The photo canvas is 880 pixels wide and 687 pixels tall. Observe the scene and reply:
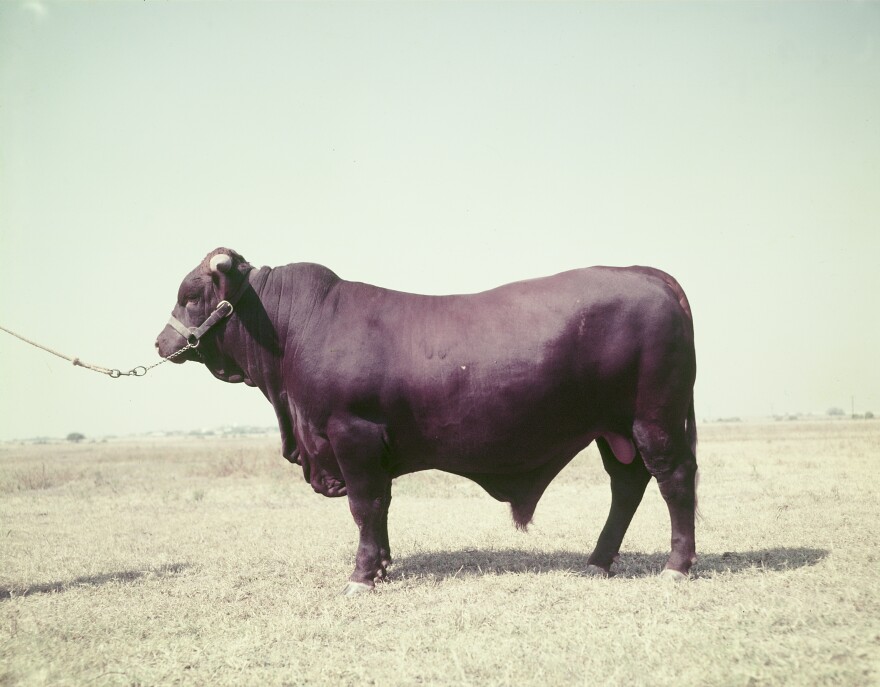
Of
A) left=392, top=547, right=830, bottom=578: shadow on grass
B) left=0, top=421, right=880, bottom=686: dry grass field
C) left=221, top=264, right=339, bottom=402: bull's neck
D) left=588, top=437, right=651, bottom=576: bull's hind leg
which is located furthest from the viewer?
left=221, top=264, right=339, bottom=402: bull's neck

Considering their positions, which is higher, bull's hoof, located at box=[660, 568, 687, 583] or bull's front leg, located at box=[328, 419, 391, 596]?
bull's front leg, located at box=[328, 419, 391, 596]

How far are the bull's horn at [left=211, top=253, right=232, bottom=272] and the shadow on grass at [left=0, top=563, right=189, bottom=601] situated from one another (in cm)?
287

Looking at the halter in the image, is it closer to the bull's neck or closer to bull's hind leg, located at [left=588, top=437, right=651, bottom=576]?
the bull's neck

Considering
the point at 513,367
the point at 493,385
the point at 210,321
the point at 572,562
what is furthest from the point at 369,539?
the point at 210,321

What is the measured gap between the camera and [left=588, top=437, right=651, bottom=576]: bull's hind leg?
7.09 meters

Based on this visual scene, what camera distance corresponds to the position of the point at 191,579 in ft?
23.7

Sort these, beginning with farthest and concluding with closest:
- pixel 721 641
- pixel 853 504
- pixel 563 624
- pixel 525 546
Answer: pixel 853 504, pixel 525 546, pixel 563 624, pixel 721 641

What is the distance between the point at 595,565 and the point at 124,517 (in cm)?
804

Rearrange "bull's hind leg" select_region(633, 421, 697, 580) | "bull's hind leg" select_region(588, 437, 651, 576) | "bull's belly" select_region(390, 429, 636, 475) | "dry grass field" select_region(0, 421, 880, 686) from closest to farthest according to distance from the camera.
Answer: "dry grass field" select_region(0, 421, 880, 686), "bull's hind leg" select_region(633, 421, 697, 580), "bull's belly" select_region(390, 429, 636, 475), "bull's hind leg" select_region(588, 437, 651, 576)

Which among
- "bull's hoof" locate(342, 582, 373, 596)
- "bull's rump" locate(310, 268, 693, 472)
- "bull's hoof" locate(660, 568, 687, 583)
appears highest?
"bull's rump" locate(310, 268, 693, 472)

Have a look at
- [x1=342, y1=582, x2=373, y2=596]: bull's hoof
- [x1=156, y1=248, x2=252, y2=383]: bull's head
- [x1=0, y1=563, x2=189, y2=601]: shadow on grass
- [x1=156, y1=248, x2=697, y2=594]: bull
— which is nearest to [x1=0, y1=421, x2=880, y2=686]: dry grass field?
[x1=0, y1=563, x2=189, y2=601]: shadow on grass

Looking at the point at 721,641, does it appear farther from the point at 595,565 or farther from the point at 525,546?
the point at 525,546

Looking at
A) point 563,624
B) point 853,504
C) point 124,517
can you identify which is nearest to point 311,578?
point 563,624

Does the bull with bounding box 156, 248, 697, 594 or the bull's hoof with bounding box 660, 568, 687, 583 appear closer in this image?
the bull's hoof with bounding box 660, 568, 687, 583
